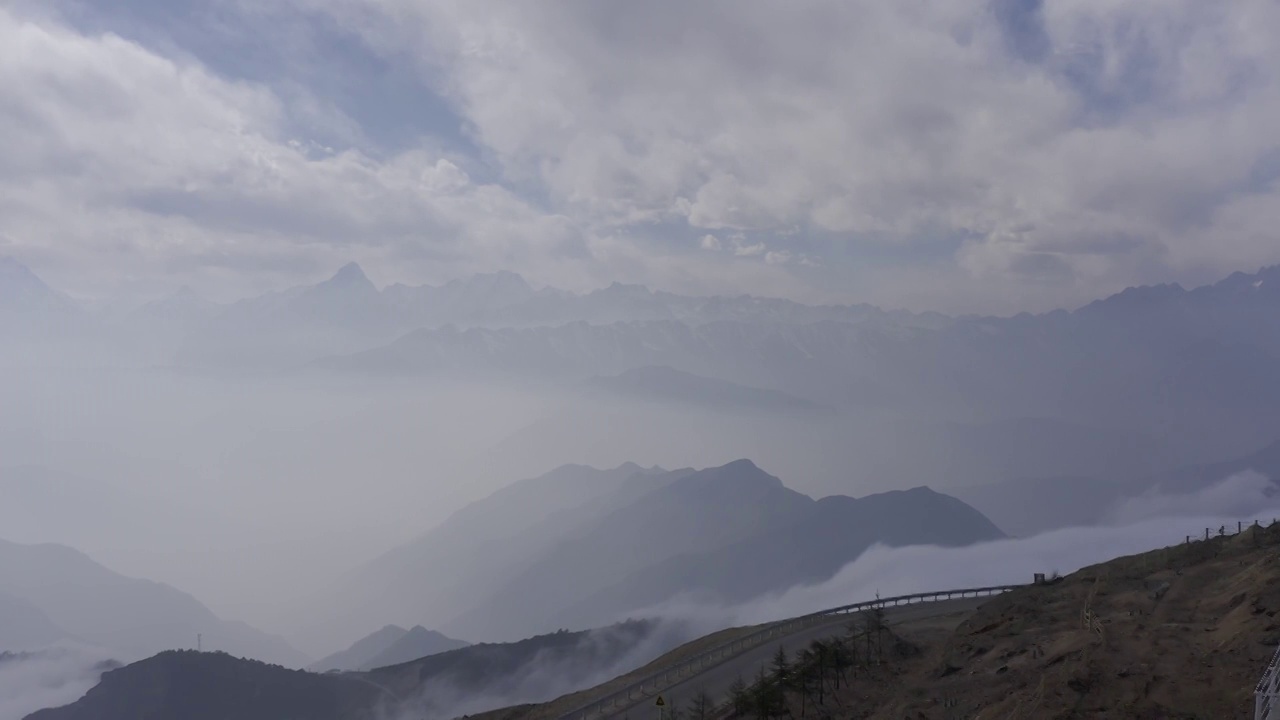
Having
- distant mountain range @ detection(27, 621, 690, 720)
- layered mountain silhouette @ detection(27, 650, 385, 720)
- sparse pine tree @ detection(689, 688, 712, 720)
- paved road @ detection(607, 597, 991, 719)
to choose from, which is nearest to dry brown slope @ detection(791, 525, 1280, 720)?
sparse pine tree @ detection(689, 688, 712, 720)

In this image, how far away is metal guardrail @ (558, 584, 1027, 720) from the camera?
4438 centimetres

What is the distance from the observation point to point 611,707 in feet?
145

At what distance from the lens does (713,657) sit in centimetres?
5244

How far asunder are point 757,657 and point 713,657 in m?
3.15

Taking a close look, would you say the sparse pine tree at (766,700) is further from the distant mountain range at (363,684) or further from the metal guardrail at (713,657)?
the distant mountain range at (363,684)

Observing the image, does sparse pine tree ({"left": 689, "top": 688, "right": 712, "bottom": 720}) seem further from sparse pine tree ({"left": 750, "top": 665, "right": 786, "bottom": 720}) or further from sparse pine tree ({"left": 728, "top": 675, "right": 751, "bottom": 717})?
sparse pine tree ({"left": 750, "top": 665, "right": 786, "bottom": 720})

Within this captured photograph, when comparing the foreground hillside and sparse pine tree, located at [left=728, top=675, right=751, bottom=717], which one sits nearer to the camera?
the foreground hillside

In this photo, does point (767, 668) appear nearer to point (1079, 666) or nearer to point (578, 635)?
point (1079, 666)

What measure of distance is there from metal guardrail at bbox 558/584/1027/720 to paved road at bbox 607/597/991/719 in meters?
0.76

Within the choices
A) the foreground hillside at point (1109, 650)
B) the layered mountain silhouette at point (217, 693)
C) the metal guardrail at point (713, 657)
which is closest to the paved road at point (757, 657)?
the metal guardrail at point (713, 657)

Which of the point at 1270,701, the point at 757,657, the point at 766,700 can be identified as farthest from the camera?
the point at 757,657

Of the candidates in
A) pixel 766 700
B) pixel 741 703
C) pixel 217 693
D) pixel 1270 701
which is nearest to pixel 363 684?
pixel 217 693

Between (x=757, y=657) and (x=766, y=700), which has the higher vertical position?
(x=766, y=700)

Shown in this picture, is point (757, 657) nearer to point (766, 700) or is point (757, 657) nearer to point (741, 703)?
point (741, 703)
